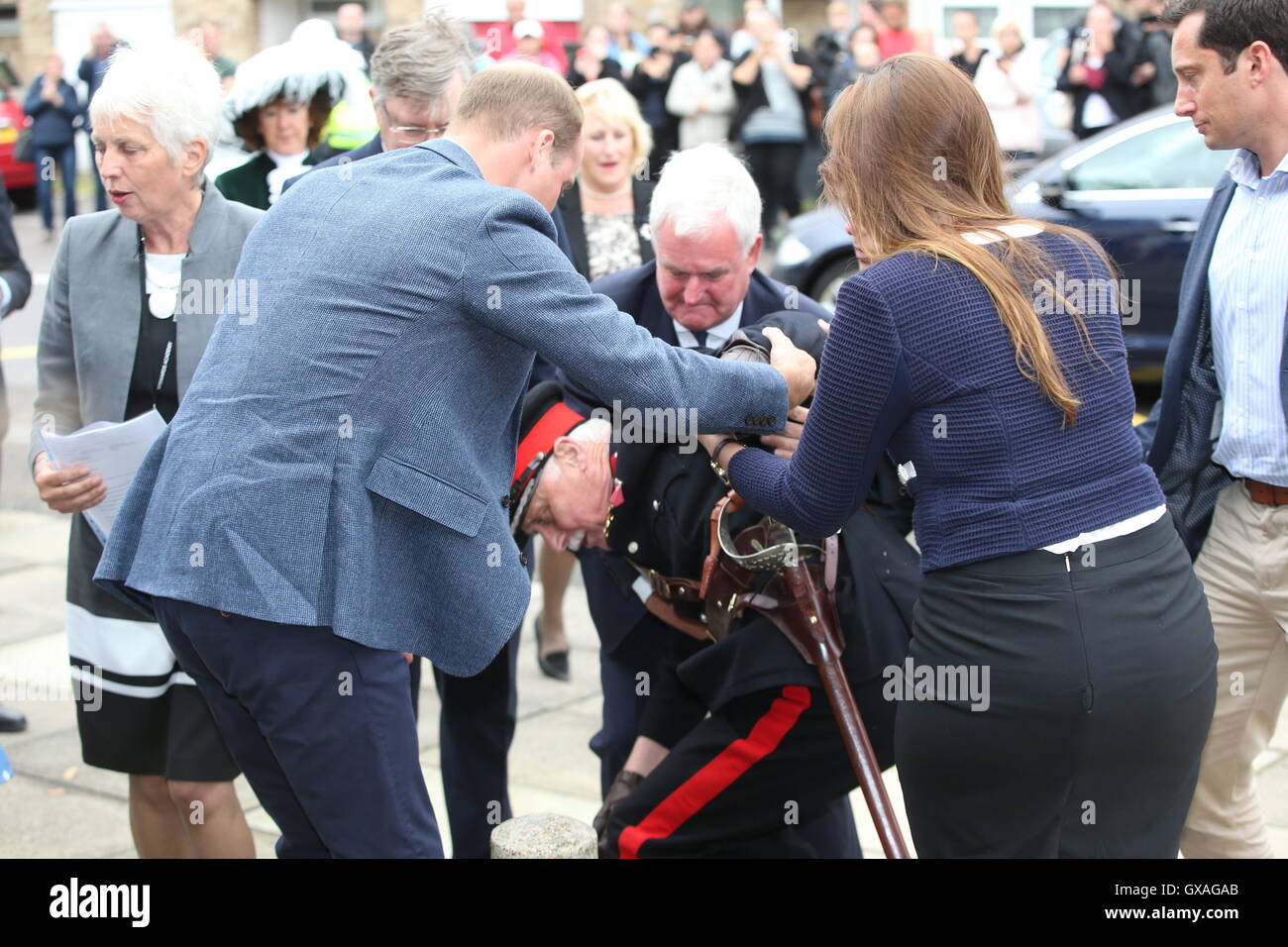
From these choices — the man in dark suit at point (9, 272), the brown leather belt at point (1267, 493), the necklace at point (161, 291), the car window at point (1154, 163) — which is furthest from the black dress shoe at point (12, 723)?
the car window at point (1154, 163)

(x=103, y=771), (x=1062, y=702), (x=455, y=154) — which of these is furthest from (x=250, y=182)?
(x=1062, y=702)

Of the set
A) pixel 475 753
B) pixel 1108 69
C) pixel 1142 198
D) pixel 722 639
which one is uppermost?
pixel 1108 69

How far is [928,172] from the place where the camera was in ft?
8.05

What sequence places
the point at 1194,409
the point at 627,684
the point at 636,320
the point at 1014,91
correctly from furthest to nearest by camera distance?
1. the point at 1014,91
2. the point at 627,684
3. the point at 636,320
4. the point at 1194,409

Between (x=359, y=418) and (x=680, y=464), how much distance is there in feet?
2.80

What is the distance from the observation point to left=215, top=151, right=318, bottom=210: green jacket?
15.7 feet

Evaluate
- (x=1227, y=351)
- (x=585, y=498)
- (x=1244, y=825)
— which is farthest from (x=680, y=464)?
(x=1244, y=825)

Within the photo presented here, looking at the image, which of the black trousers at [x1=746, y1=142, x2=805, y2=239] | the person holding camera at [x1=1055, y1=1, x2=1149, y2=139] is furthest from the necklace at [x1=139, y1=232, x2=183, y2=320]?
the person holding camera at [x1=1055, y1=1, x2=1149, y2=139]

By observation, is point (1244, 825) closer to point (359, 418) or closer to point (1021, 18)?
point (359, 418)

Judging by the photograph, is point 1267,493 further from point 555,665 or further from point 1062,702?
point 555,665

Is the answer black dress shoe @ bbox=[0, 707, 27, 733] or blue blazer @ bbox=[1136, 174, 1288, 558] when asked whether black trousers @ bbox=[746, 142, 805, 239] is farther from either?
blue blazer @ bbox=[1136, 174, 1288, 558]

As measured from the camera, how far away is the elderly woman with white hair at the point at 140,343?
10.8 ft

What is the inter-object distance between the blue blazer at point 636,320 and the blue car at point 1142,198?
5.09 metres

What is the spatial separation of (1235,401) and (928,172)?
1154mm
